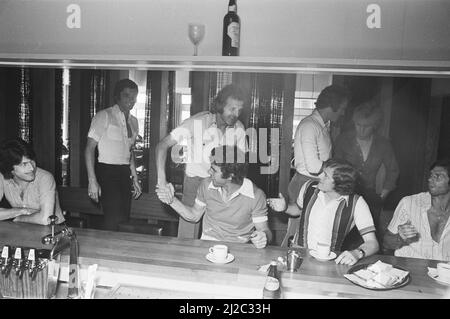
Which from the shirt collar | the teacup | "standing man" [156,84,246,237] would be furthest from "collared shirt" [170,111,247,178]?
the teacup

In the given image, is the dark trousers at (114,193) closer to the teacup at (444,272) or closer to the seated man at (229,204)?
the seated man at (229,204)

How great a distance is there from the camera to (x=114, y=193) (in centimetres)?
249

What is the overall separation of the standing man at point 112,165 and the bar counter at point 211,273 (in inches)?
28.8

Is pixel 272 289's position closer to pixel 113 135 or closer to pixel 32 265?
pixel 32 265

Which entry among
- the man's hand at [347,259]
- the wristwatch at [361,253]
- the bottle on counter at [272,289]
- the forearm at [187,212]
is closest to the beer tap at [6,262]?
the bottle on counter at [272,289]

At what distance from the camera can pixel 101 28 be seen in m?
2.39

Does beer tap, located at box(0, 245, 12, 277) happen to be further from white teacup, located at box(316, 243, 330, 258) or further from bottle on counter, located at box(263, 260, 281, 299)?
white teacup, located at box(316, 243, 330, 258)

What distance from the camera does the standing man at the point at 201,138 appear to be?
7.60ft

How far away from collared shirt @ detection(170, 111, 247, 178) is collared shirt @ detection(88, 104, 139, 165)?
31 centimetres

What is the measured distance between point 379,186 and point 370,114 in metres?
0.45

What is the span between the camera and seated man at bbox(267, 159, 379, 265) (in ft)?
6.72

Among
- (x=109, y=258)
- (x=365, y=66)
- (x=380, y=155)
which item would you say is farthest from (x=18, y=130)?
(x=380, y=155)

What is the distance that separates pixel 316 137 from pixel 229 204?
653mm

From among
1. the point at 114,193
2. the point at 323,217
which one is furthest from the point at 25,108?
the point at 323,217
